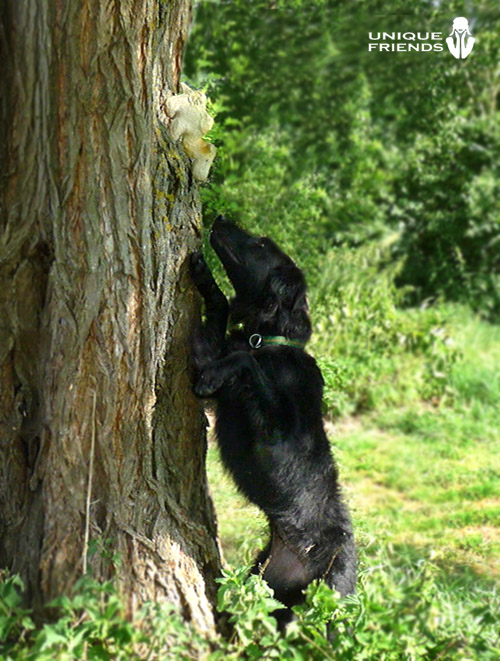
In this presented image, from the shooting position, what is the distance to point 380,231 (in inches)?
397

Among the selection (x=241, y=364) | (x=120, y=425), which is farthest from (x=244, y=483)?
(x=120, y=425)

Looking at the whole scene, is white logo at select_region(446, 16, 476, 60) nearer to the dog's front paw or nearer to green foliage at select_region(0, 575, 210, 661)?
the dog's front paw

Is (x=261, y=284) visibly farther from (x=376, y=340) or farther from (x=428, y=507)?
(x=376, y=340)

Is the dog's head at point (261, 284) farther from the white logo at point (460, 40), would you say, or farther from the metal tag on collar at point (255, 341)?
the white logo at point (460, 40)

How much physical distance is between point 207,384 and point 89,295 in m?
0.75

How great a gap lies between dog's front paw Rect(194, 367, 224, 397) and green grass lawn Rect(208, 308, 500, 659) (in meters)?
0.85

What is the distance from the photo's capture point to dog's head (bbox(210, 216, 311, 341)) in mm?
3818

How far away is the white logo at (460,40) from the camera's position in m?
8.77

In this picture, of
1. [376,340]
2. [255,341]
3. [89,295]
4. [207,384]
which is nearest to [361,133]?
[376,340]

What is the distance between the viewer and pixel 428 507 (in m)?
5.54

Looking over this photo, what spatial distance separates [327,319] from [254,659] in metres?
4.53

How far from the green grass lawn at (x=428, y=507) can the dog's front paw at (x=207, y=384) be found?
0.85 meters

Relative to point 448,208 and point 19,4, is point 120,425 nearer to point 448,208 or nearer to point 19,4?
point 19,4

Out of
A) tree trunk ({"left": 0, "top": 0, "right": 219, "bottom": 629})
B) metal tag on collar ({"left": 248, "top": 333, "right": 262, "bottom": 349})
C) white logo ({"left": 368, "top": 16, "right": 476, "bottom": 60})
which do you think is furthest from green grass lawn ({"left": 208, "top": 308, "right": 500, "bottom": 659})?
white logo ({"left": 368, "top": 16, "right": 476, "bottom": 60})
